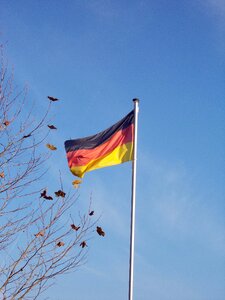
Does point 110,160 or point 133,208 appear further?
point 110,160

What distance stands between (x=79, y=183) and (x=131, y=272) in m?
2.02

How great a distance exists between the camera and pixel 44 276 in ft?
38.3

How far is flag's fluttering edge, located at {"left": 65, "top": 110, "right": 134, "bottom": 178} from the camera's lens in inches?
505

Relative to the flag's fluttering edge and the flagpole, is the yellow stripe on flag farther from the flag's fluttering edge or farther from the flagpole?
the flagpole

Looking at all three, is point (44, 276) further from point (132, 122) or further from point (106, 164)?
point (132, 122)

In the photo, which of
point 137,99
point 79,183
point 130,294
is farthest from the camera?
point 137,99

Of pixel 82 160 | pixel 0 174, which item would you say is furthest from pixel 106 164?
pixel 0 174

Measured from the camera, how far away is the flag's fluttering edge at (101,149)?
12.8m

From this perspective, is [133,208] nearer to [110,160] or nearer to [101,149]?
[110,160]

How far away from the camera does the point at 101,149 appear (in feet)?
42.2

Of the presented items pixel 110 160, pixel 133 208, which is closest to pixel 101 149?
pixel 110 160

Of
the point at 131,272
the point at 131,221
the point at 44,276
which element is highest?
the point at 131,221

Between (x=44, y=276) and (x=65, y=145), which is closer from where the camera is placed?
(x=44, y=276)

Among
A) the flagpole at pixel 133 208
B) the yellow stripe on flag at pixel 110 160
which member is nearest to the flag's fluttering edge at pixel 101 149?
the yellow stripe on flag at pixel 110 160
